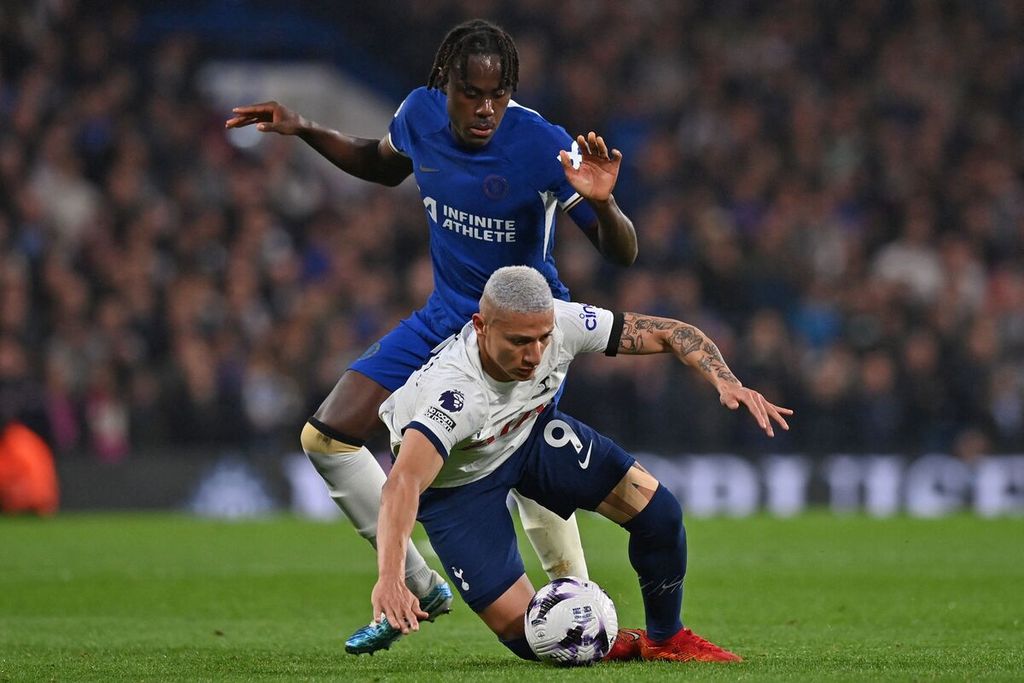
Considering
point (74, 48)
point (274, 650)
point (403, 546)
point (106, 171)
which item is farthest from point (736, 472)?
point (403, 546)

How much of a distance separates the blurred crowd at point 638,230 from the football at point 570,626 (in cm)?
958

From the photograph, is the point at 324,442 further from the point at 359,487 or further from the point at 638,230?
the point at 638,230

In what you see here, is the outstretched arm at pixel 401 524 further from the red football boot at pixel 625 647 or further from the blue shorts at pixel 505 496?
the red football boot at pixel 625 647

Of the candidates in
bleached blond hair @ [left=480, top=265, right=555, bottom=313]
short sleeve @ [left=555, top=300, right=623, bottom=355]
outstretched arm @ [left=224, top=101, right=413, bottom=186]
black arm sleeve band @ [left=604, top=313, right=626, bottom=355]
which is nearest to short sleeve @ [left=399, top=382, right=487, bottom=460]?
bleached blond hair @ [left=480, top=265, right=555, bottom=313]

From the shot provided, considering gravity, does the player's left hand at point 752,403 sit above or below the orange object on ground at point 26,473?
above

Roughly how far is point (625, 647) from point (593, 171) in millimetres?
1882

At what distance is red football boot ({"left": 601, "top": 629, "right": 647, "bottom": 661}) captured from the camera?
643 centimetres

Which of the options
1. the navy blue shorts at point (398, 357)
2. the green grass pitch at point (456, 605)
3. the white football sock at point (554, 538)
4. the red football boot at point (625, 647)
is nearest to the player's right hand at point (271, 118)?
the navy blue shorts at point (398, 357)

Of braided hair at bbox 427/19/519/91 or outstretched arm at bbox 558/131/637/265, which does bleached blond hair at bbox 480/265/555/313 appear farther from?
braided hair at bbox 427/19/519/91

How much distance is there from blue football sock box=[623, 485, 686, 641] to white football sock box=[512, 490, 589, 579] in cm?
72

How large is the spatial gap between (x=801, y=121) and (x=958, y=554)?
8944 millimetres

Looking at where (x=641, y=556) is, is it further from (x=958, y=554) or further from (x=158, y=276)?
(x=158, y=276)

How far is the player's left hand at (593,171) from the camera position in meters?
6.31

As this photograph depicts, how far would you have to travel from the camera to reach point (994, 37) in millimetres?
21266
